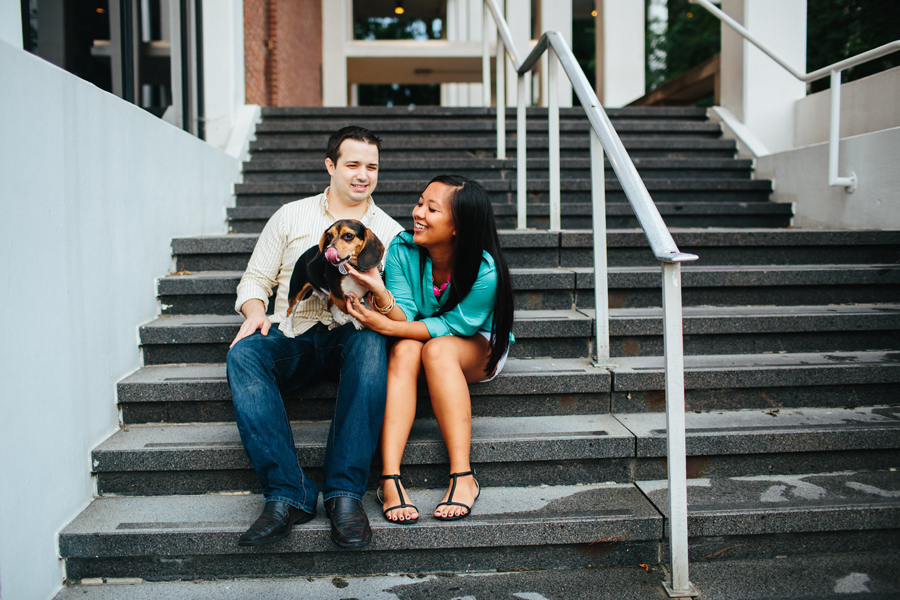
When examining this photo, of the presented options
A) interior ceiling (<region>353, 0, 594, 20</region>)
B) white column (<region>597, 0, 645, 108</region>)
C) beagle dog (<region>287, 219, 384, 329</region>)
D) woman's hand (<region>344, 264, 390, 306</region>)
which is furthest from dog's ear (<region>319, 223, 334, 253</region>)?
interior ceiling (<region>353, 0, 594, 20</region>)

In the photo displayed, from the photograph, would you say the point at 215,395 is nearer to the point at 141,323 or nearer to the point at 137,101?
the point at 141,323

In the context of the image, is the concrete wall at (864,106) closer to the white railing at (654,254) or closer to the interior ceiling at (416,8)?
the white railing at (654,254)

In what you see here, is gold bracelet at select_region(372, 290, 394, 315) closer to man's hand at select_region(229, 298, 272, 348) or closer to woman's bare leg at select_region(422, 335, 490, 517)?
woman's bare leg at select_region(422, 335, 490, 517)

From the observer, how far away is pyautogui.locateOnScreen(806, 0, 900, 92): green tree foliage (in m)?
7.04

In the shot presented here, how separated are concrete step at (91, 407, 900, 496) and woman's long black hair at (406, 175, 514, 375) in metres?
0.43

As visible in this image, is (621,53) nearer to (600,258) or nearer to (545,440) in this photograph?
(600,258)

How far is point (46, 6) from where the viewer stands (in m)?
2.63

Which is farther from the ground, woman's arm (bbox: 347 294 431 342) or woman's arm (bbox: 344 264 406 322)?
woman's arm (bbox: 344 264 406 322)

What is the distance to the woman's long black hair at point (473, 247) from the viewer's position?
217 centimetres

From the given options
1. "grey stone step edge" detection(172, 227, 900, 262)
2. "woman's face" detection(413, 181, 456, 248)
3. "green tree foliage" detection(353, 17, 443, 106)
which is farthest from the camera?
"green tree foliage" detection(353, 17, 443, 106)

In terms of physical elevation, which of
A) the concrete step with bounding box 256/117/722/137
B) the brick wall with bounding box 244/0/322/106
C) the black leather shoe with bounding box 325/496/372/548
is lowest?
the black leather shoe with bounding box 325/496/372/548

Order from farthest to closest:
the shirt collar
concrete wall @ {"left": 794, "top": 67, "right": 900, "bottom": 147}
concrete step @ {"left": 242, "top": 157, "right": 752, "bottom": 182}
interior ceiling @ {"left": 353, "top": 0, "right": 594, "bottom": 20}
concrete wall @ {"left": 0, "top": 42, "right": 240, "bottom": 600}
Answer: interior ceiling @ {"left": 353, "top": 0, "right": 594, "bottom": 20}, concrete step @ {"left": 242, "top": 157, "right": 752, "bottom": 182}, concrete wall @ {"left": 794, "top": 67, "right": 900, "bottom": 147}, the shirt collar, concrete wall @ {"left": 0, "top": 42, "right": 240, "bottom": 600}

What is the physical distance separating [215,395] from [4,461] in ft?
2.66

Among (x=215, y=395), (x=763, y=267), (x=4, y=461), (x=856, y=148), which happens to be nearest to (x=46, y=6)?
(x=215, y=395)
